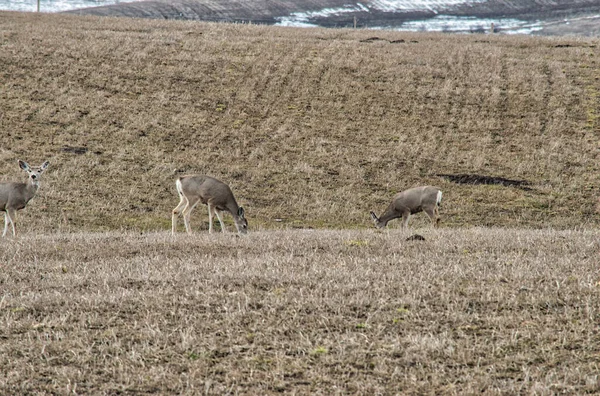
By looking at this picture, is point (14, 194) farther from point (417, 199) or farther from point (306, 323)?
point (306, 323)

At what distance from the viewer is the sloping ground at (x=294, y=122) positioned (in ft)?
87.2

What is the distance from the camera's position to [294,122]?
116 ft

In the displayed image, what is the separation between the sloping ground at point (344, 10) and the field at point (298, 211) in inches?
1263

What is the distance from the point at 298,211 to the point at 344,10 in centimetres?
7603

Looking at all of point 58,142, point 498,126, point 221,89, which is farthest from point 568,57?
point 58,142

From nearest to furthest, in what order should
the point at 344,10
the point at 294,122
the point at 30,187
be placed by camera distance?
the point at 30,187
the point at 294,122
the point at 344,10

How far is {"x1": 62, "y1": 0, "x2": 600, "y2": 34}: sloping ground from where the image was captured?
280ft

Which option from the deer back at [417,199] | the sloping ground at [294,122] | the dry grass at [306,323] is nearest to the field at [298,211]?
the dry grass at [306,323]

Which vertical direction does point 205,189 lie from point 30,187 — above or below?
below

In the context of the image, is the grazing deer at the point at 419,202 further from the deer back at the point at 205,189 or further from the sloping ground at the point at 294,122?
the deer back at the point at 205,189

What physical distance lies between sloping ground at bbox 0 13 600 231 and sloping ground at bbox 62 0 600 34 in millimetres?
33893

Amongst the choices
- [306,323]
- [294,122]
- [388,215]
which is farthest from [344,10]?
[306,323]

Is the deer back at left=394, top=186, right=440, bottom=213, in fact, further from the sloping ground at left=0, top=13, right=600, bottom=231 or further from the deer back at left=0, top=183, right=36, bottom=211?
the deer back at left=0, top=183, right=36, bottom=211

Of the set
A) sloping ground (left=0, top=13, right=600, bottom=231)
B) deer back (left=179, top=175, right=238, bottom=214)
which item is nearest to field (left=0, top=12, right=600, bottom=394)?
sloping ground (left=0, top=13, right=600, bottom=231)
